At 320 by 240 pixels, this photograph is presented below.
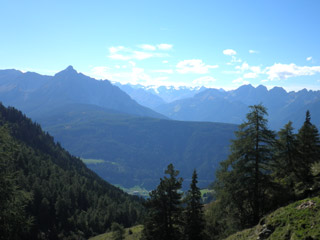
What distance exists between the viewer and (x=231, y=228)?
97.8 ft

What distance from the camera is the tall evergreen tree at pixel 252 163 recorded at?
2452 centimetres

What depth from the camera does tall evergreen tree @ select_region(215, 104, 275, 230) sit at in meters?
24.5

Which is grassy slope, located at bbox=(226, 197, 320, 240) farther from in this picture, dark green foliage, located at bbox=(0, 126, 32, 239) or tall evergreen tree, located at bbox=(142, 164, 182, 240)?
dark green foliage, located at bbox=(0, 126, 32, 239)

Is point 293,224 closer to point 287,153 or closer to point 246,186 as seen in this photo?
point 246,186

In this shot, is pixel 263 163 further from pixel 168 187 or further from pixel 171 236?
pixel 171 236

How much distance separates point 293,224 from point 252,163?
27.0 feet

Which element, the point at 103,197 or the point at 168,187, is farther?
the point at 103,197

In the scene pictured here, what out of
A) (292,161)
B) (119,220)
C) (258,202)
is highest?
(292,161)

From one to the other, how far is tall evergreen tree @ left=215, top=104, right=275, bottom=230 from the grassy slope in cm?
457

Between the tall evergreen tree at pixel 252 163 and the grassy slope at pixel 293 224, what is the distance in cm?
457

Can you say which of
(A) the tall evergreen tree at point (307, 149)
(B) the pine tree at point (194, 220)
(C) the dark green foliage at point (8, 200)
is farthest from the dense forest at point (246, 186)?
(C) the dark green foliage at point (8, 200)

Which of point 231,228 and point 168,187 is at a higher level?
point 168,187

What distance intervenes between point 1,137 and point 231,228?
2550cm

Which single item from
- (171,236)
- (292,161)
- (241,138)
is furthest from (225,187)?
(292,161)
